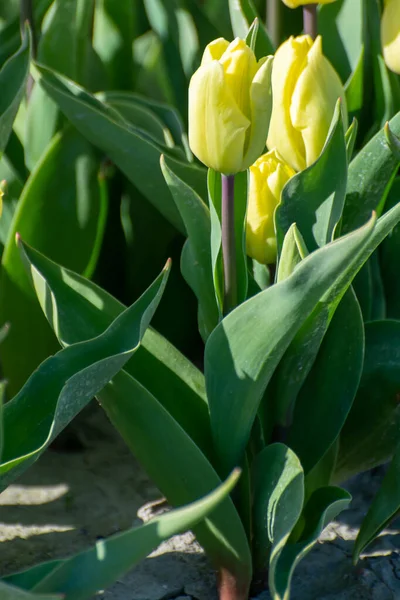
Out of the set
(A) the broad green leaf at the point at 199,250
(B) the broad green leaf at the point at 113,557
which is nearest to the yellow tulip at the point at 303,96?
(A) the broad green leaf at the point at 199,250

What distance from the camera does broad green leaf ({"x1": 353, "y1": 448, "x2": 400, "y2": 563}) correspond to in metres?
1.22

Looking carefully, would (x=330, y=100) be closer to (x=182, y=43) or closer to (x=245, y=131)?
(x=245, y=131)

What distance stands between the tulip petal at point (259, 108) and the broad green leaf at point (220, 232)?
13 cm

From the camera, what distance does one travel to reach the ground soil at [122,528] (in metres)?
1.33

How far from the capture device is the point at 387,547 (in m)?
1.42

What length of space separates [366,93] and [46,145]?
22.4 inches

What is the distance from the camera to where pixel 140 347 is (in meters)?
1.22

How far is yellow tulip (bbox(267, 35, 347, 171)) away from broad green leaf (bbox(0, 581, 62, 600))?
→ 636mm

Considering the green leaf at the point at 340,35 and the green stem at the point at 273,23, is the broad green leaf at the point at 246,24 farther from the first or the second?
the green leaf at the point at 340,35

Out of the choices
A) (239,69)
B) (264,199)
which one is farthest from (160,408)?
(239,69)

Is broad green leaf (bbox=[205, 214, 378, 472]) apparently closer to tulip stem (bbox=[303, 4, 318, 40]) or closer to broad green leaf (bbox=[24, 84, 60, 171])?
tulip stem (bbox=[303, 4, 318, 40])

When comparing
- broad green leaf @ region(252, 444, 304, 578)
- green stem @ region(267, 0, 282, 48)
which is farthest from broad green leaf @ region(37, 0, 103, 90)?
broad green leaf @ region(252, 444, 304, 578)

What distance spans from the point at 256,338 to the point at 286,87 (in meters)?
0.34

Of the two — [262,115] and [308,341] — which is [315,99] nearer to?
[262,115]
